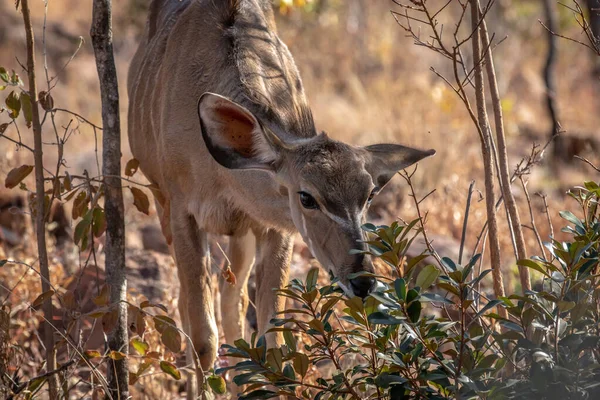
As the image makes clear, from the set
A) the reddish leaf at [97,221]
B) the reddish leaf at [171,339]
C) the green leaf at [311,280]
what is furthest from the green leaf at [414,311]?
the reddish leaf at [97,221]

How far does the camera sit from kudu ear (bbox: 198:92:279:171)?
4.52 meters

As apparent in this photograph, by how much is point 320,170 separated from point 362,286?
2.07ft

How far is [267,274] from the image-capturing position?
5574mm

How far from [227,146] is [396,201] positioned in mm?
5725

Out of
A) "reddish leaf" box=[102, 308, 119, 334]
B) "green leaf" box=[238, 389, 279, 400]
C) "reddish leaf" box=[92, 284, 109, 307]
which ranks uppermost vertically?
"reddish leaf" box=[92, 284, 109, 307]

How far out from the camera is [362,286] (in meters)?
3.97

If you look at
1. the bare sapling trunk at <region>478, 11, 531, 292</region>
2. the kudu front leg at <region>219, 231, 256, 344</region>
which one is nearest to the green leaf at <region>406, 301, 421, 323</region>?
the bare sapling trunk at <region>478, 11, 531, 292</region>

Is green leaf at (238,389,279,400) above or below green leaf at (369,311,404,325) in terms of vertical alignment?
below

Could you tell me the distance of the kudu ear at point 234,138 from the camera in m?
4.52

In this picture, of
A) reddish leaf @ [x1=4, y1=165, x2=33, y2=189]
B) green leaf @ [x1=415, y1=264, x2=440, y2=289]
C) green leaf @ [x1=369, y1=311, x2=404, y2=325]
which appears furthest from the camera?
reddish leaf @ [x1=4, y1=165, x2=33, y2=189]

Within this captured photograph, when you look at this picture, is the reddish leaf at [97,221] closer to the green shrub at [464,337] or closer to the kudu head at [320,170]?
the kudu head at [320,170]

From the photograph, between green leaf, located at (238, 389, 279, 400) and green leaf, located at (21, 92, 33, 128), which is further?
green leaf, located at (21, 92, 33, 128)

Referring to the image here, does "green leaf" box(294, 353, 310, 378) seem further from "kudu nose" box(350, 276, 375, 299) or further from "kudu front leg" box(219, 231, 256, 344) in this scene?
"kudu front leg" box(219, 231, 256, 344)

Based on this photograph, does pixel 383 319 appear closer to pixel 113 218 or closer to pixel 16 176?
pixel 113 218
